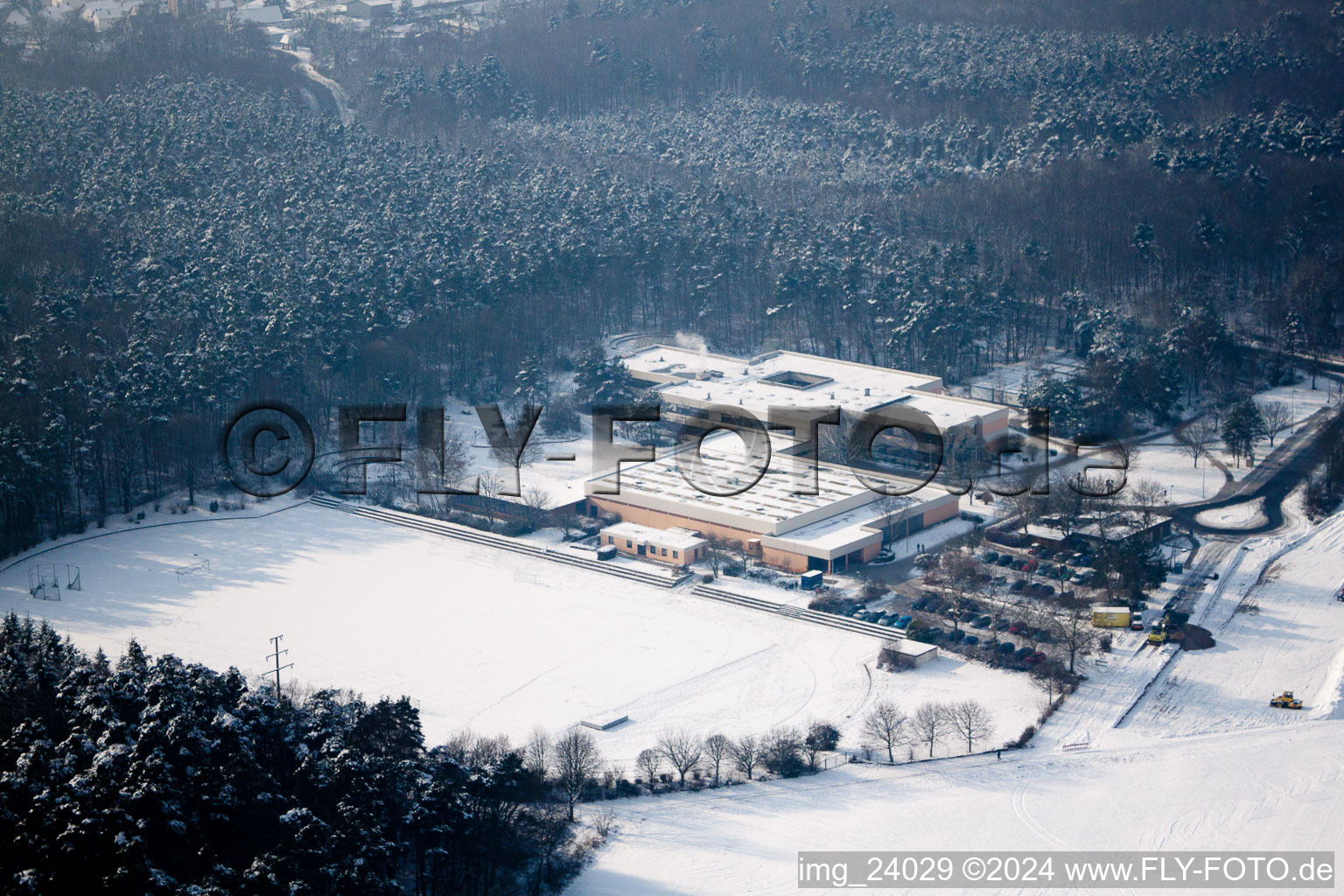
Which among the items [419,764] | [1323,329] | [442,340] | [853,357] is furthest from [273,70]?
[419,764]

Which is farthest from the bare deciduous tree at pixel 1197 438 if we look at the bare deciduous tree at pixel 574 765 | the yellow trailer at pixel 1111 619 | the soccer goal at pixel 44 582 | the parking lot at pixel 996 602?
the soccer goal at pixel 44 582

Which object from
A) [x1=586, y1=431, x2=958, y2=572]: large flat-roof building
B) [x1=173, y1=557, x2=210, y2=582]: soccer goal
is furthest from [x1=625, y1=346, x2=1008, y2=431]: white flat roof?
[x1=173, y1=557, x2=210, y2=582]: soccer goal

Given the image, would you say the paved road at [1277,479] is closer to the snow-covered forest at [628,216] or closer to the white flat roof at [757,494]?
the snow-covered forest at [628,216]

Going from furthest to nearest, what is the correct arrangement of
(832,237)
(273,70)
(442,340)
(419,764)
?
(273,70) < (832,237) < (442,340) < (419,764)

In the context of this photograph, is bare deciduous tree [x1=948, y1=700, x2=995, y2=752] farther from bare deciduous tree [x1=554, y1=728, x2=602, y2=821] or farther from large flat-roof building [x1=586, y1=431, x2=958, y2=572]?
large flat-roof building [x1=586, y1=431, x2=958, y2=572]

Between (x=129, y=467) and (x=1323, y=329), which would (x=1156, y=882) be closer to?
(x=129, y=467)

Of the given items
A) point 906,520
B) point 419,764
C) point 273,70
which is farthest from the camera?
point 273,70
